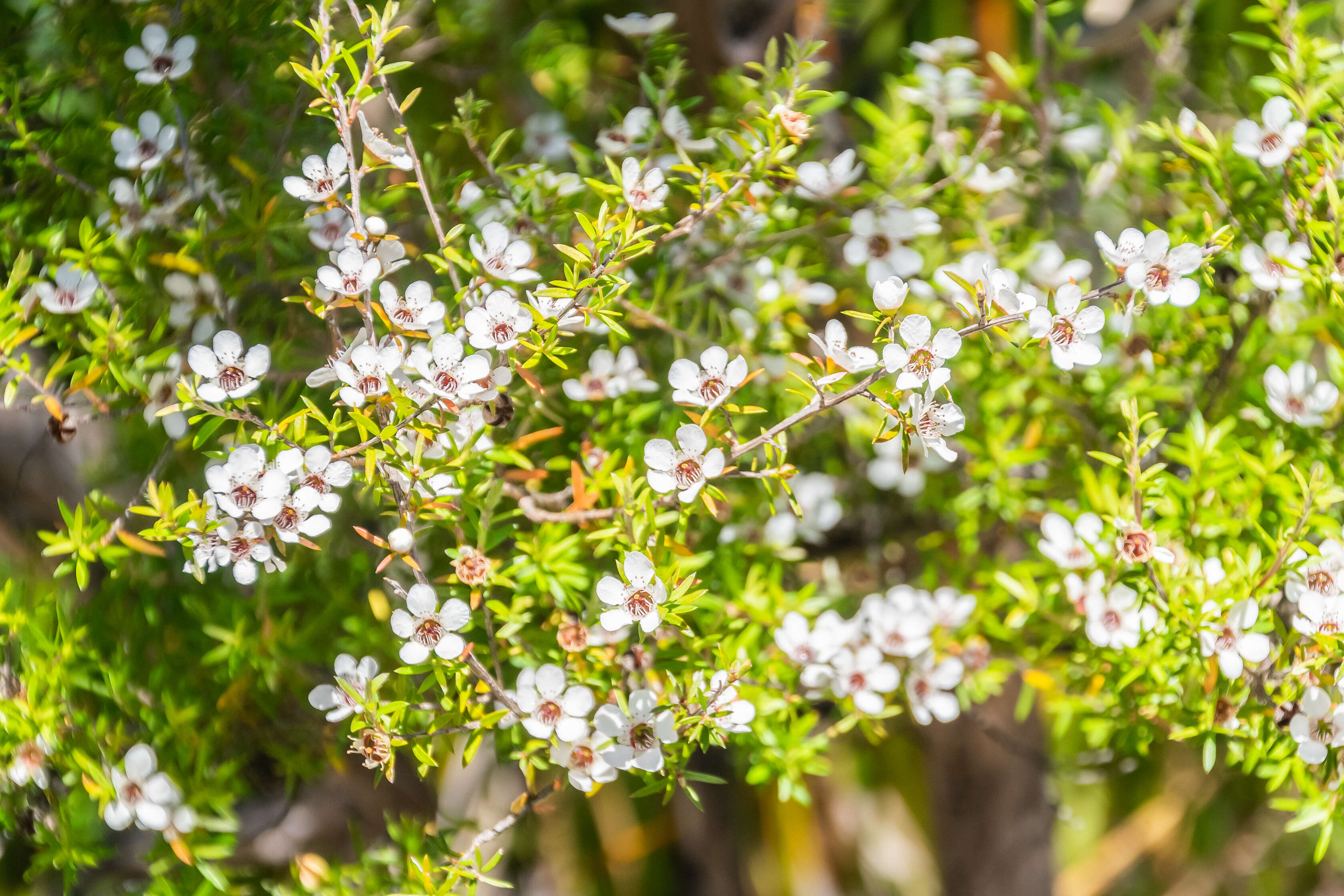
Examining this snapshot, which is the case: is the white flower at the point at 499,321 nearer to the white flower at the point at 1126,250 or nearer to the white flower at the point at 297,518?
the white flower at the point at 297,518

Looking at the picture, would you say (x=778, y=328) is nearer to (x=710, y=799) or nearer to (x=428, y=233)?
→ (x=428, y=233)

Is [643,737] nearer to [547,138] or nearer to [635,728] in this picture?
[635,728]

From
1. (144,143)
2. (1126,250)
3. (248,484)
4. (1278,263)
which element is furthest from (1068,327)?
(144,143)

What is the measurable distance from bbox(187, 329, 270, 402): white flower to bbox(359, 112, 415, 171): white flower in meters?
0.16

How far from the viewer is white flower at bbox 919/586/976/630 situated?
792 mm

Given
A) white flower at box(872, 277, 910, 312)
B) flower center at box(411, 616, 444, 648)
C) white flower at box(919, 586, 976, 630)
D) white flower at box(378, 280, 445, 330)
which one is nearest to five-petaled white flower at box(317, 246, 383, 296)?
white flower at box(378, 280, 445, 330)

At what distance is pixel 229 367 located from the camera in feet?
1.93

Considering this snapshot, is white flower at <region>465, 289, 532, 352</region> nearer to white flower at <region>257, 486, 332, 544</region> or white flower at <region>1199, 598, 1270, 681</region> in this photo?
white flower at <region>257, 486, 332, 544</region>

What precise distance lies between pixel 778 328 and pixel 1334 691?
1.75ft

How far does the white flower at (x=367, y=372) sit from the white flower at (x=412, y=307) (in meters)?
0.03

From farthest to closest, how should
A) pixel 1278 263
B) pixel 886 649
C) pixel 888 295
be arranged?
1. pixel 886 649
2. pixel 1278 263
3. pixel 888 295

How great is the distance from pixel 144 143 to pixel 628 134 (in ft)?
1.33

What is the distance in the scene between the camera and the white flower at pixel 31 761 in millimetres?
655

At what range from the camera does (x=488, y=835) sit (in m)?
0.61
